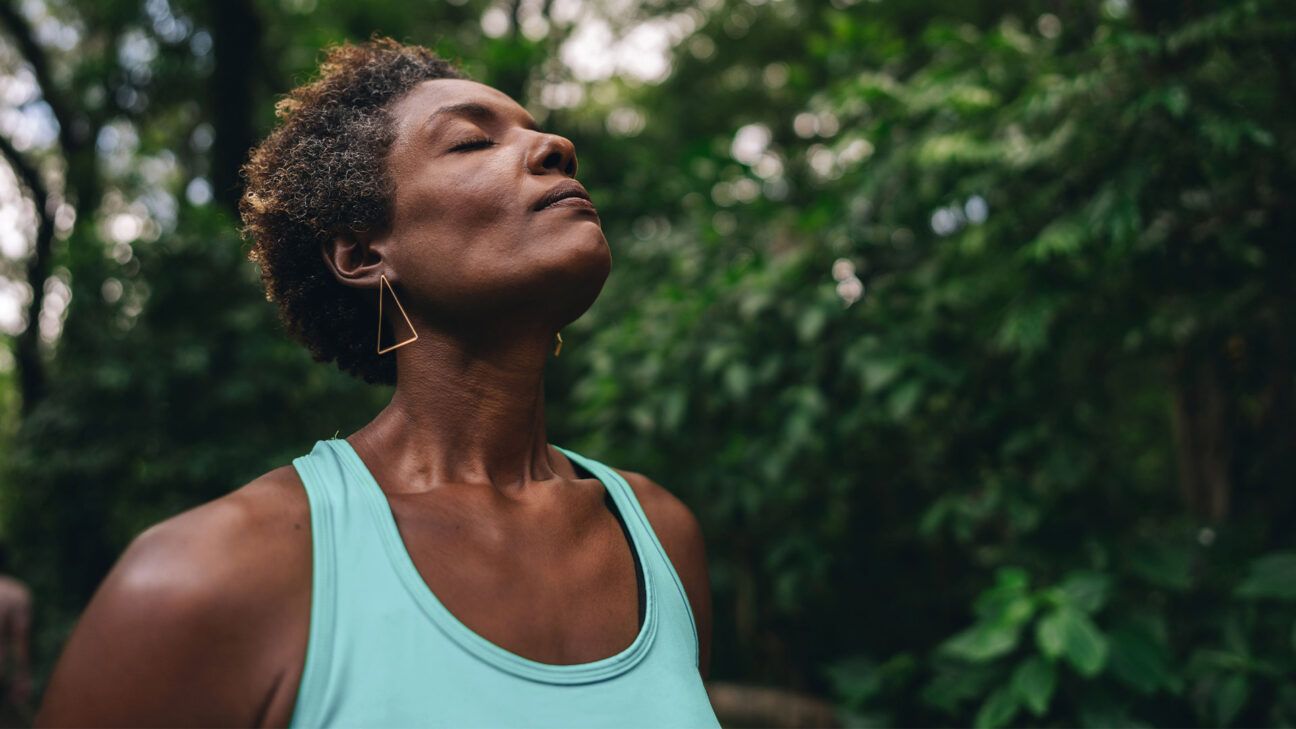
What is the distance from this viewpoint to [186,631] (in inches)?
44.6

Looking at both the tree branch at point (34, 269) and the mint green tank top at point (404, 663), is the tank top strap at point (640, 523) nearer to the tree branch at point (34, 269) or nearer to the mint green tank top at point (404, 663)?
the mint green tank top at point (404, 663)

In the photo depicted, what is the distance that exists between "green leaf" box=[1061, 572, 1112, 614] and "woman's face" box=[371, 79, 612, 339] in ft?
7.49

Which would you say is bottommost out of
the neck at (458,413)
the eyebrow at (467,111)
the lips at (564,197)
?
the neck at (458,413)

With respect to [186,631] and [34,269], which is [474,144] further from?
[34,269]

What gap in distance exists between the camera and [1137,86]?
320 cm

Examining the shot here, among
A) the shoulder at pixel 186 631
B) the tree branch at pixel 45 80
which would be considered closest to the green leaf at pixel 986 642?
the shoulder at pixel 186 631

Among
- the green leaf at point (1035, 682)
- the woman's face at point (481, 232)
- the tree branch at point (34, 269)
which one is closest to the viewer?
the woman's face at point (481, 232)

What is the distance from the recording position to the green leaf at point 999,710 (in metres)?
3.09

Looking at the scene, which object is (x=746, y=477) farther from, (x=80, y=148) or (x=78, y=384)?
(x=80, y=148)

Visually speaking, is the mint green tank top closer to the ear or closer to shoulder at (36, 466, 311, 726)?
shoulder at (36, 466, 311, 726)

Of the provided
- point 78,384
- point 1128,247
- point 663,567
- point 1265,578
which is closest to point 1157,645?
point 1265,578

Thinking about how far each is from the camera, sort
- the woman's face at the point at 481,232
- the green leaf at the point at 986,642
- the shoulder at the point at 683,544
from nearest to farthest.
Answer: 1. the woman's face at the point at 481,232
2. the shoulder at the point at 683,544
3. the green leaf at the point at 986,642

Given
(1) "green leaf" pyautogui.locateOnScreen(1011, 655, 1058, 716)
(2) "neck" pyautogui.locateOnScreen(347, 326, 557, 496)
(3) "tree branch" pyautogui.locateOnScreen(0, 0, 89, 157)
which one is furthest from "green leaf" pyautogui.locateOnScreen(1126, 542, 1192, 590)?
(3) "tree branch" pyautogui.locateOnScreen(0, 0, 89, 157)

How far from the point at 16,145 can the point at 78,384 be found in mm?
7505
